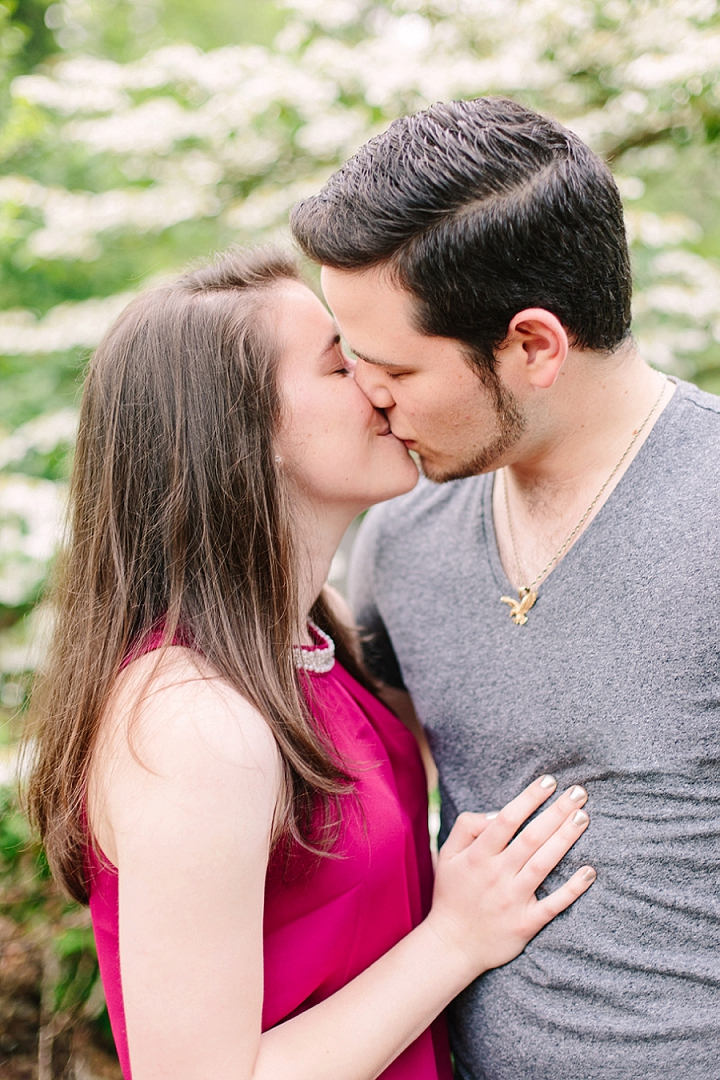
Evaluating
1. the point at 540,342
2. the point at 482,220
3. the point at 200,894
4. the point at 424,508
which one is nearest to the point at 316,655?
the point at 424,508

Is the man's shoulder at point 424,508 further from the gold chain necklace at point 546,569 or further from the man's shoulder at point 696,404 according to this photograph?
the man's shoulder at point 696,404

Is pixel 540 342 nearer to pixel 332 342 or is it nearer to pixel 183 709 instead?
pixel 332 342

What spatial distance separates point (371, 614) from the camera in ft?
7.76

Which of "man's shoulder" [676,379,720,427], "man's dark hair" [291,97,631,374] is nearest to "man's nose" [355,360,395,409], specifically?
"man's dark hair" [291,97,631,374]

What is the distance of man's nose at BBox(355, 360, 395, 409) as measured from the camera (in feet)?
6.07

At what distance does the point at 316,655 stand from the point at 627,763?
0.67 metres

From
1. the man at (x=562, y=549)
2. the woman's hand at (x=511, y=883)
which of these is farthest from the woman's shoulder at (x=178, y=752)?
the man at (x=562, y=549)

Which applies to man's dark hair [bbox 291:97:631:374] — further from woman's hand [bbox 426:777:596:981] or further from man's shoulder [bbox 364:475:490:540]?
woman's hand [bbox 426:777:596:981]

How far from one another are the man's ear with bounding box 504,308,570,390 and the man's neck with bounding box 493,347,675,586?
6 cm

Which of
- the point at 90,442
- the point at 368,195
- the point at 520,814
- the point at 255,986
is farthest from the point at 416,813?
the point at 368,195

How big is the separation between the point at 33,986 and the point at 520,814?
1.18 m

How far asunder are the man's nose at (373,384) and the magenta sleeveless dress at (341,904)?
24.3 inches

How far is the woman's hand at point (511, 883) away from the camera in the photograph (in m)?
1.68

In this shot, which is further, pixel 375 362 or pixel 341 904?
→ pixel 375 362
